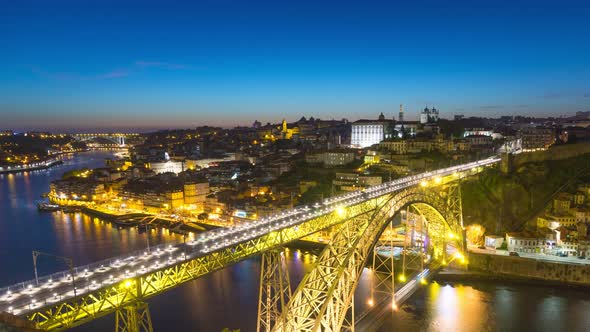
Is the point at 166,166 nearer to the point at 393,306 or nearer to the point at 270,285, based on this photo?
the point at 393,306

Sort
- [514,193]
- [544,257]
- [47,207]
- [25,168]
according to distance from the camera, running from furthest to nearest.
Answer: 1. [25,168]
2. [47,207]
3. [514,193]
4. [544,257]

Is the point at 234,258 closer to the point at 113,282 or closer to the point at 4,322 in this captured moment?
the point at 113,282

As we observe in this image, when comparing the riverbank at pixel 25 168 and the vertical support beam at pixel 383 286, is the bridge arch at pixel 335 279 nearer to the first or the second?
the vertical support beam at pixel 383 286

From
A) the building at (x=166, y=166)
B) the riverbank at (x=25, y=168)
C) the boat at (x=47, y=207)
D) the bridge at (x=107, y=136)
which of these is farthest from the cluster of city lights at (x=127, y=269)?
the bridge at (x=107, y=136)

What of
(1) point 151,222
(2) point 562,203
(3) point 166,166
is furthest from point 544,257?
(3) point 166,166

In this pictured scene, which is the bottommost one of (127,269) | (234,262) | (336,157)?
(336,157)
